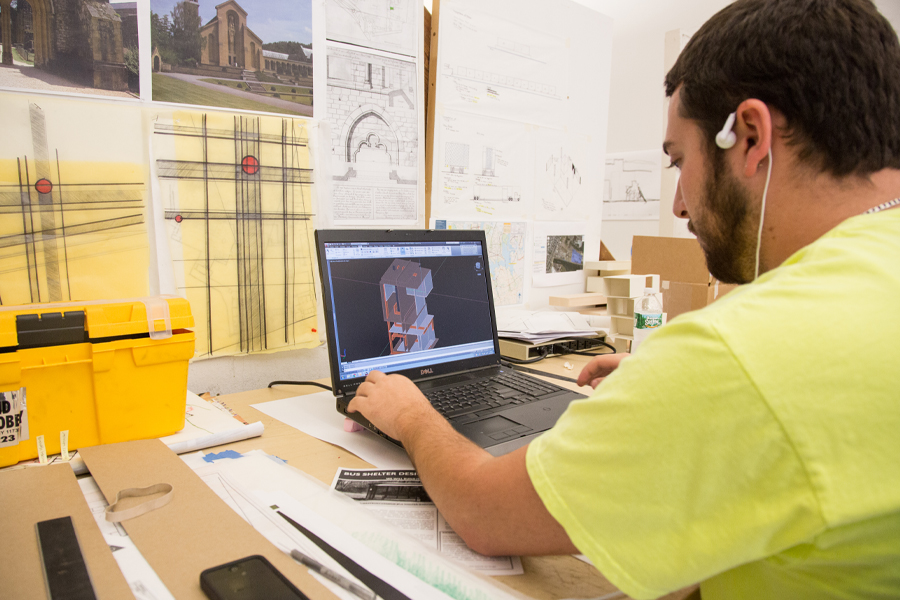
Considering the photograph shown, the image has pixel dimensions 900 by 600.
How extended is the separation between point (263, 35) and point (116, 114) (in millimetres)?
311

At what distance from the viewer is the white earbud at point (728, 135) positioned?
593mm

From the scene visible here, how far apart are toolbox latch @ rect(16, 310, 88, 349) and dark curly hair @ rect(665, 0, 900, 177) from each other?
86cm

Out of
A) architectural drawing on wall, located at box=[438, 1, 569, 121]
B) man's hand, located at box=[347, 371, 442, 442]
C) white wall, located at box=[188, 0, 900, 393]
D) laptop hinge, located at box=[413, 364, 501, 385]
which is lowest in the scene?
laptop hinge, located at box=[413, 364, 501, 385]

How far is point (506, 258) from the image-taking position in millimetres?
1514

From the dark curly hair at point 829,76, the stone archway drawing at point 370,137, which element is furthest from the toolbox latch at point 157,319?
the dark curly hair at point 829,76

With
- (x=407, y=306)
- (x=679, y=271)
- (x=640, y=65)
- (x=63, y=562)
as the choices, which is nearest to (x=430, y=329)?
(x=407, y=306)

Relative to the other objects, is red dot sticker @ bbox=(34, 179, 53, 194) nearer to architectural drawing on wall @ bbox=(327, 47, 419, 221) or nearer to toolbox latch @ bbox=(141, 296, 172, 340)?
toolbox latch @ bbox=(141, 296, 172, 340)

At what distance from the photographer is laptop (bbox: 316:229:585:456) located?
0.88 meters

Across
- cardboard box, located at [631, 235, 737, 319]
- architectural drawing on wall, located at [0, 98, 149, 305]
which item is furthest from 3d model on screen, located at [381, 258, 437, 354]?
cardboard box, located at [631, 235, 737, 319]

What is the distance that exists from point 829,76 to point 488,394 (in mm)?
646

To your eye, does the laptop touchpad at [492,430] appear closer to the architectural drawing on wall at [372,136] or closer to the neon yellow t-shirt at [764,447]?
the neon yellow t-shirt at [764,447]

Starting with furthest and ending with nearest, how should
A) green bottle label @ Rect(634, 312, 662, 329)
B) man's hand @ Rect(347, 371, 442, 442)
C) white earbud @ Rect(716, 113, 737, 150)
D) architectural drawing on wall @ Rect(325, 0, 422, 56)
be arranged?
1. green bottle label @ Rect(634, 312, 662, 329)
2. architectural drawing on wall @ Rect(325, 0, 422, 56)
3. man's hand @ Rect(347, 371, 442, 442)
4. white earbud @ Rect(716, 113, 737, 150)

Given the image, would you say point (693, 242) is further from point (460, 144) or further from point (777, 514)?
point (777, 514)

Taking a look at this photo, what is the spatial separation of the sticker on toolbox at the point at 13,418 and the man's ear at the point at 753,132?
2.98ft
